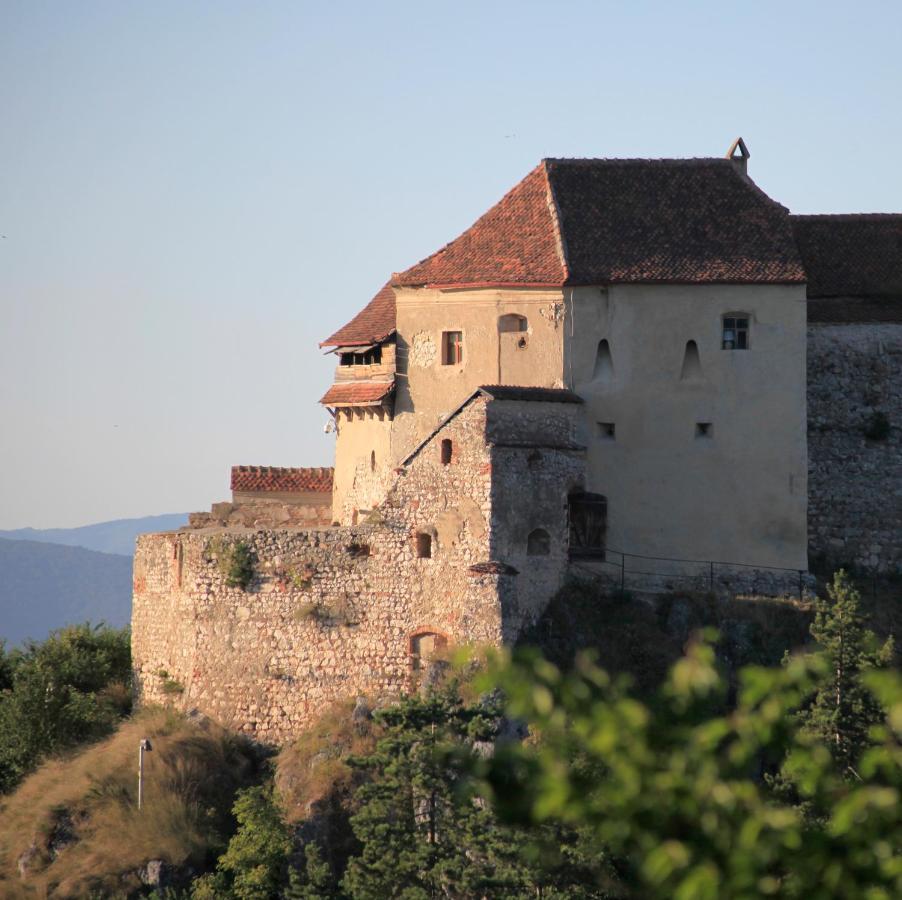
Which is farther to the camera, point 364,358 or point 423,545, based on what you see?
point 364,358

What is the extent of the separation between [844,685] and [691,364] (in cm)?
953

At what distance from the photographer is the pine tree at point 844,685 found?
43344mm

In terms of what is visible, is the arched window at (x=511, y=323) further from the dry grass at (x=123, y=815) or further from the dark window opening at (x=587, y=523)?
the dry grass at (x=123, y=815)

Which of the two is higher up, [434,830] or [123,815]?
[434,830]

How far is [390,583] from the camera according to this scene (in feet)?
153

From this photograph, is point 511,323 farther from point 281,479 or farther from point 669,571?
point 281,479

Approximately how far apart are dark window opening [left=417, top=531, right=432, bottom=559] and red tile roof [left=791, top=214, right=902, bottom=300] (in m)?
14.4

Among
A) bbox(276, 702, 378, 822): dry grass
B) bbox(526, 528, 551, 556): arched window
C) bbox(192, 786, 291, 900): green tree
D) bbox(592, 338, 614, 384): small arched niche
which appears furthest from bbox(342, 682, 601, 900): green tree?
bbox(592, 338, 614, 384): small arched niche

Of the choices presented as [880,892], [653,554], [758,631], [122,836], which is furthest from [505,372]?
[880,892]

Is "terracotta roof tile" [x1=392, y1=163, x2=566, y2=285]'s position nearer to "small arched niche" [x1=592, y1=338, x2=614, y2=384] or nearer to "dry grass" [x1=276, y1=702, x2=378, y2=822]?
"small arched niche" [x1=592, y1=338, x2=614, y2=384]

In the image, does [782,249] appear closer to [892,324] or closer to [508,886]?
[892,324]

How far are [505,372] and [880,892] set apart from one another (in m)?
32.5

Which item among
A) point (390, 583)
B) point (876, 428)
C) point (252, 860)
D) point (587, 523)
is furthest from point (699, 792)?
point (876, 428)

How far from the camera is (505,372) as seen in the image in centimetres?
4997
